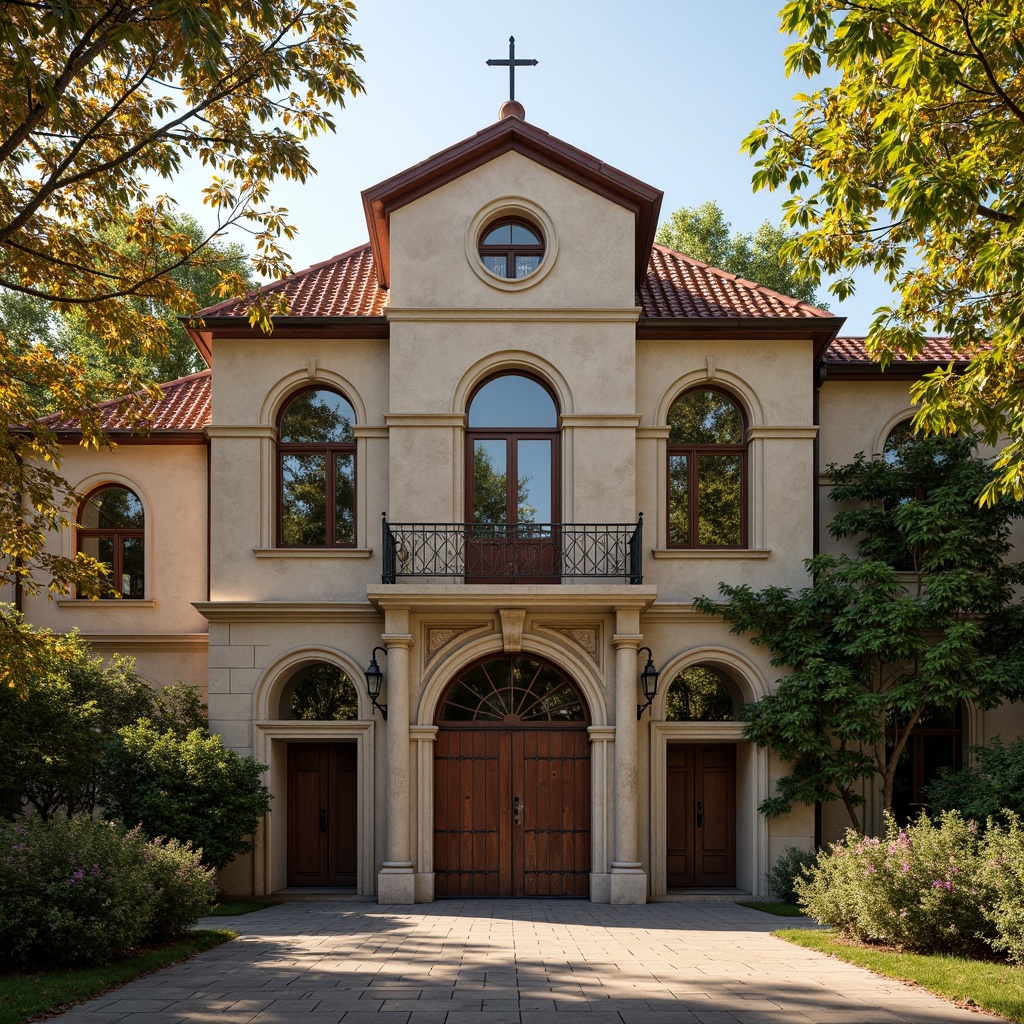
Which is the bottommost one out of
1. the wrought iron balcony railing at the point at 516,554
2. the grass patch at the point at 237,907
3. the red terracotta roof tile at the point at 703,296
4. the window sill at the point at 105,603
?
the grass patch at the point at 237,907

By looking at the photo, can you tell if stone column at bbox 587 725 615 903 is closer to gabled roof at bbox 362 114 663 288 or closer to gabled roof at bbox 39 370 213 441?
gabled roof at bbox 362 114 663 288

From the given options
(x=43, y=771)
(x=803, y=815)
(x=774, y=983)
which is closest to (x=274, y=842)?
(x=43, y=771)

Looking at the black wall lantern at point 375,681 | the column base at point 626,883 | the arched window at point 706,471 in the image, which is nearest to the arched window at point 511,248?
the arched window at point 706,471

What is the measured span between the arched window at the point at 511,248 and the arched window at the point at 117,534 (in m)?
7.33

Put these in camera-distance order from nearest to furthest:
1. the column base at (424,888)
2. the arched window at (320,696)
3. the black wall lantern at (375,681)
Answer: the column base at (424,888)
the black wall lantern at (375,681)
the arched window at (320,696)

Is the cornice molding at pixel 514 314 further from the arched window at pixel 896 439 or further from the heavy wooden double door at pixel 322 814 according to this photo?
the heavy wooden double door at pixel 322 814

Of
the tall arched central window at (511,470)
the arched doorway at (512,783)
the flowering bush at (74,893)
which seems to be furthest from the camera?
the tall arched central window at (511,470)

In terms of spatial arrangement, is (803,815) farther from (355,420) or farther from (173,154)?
(173,154)

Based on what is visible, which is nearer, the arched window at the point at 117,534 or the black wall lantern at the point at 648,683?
the black wall lantern at the point at 648,683

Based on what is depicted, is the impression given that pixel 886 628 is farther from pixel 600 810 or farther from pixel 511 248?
pixel 511 248

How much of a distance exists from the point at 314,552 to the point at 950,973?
414 inches

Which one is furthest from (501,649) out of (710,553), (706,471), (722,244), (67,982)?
(722,244)

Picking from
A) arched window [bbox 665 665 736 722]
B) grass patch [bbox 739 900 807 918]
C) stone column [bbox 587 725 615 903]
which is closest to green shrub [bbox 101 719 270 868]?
stone column [bbox 587 725 615 903]

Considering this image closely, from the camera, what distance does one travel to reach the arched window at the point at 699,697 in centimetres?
1677
